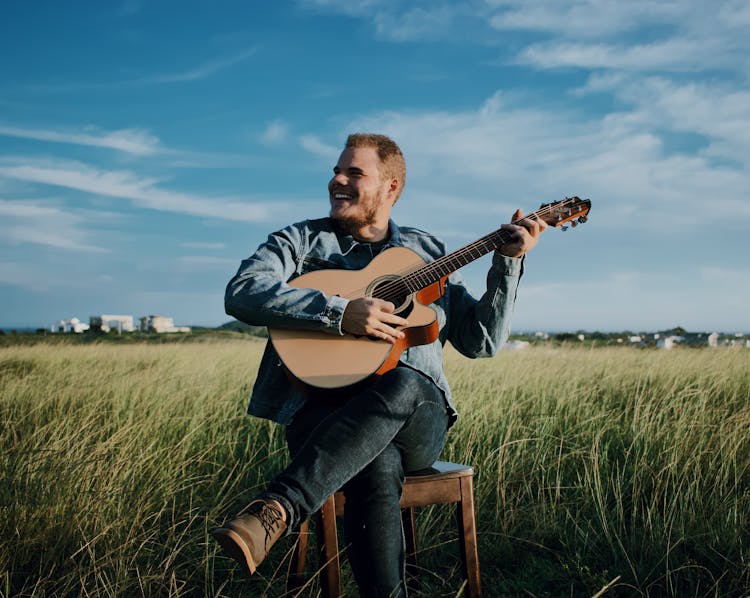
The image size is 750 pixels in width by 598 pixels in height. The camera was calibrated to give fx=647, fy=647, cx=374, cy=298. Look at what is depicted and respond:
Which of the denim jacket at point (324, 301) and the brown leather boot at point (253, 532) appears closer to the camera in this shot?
the brown leather boot at point (253, 532)

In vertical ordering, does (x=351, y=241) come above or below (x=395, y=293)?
above

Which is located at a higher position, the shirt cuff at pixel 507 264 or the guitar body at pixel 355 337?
the shirt cuff at pixel 507 264

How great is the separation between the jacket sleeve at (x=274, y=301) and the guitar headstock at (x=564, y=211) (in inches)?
37.2

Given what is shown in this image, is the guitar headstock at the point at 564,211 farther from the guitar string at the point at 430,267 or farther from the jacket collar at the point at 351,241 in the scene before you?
the jacket collar at the point at 351,241

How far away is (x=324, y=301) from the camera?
2289mm

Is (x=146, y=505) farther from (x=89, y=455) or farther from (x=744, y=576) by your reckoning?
(x=744, y=576)

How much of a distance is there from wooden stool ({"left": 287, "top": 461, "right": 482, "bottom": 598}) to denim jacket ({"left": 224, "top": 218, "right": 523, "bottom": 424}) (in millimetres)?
308

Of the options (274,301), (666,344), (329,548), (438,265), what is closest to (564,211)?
(438,265)

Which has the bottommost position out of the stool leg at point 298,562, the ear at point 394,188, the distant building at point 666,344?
the stool leg at point 298,562

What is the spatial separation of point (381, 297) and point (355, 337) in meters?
0.26

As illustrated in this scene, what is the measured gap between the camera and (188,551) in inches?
106

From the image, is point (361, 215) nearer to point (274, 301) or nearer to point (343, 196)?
point (343, 196)

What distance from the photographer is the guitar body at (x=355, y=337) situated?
223 centimetres

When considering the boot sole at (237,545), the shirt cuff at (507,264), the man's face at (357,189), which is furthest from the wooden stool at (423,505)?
the man's face at (357,189)
